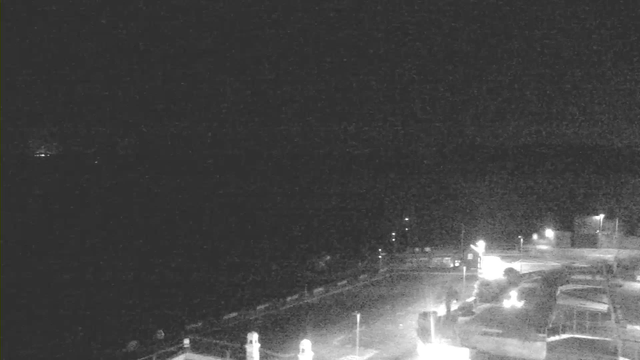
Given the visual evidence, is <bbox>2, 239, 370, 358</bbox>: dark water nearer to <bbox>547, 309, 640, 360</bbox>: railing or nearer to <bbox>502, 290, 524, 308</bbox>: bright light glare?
<bbox>502, 290, 524, 308</bbox>: bright light glare

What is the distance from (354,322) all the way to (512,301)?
5428 millimetres

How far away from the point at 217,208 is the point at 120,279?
48204mm

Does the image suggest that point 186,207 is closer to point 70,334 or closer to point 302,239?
point 302,239

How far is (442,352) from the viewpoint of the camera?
15.3 meters

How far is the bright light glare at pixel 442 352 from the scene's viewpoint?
14734 millimetres

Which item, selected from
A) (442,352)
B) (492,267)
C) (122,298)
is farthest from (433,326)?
(122,298)

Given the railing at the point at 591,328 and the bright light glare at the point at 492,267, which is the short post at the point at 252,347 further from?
the bright light glare at the point at 492,267

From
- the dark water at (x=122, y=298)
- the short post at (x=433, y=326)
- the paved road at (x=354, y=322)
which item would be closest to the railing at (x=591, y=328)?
the short post at (x=433, y=326)

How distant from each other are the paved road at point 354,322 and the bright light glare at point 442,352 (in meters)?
0.68

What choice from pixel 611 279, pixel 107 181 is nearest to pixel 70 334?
pixel 611 279

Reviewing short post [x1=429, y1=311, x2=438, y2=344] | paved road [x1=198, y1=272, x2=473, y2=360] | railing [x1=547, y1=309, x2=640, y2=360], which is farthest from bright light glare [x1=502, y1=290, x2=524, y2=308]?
short post [x1=429, y1=311, x2=438, y2=344]

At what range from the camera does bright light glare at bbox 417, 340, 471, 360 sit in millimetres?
14734

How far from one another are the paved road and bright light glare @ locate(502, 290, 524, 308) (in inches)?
118

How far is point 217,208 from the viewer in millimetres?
118625
